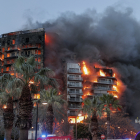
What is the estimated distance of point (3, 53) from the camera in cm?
10469

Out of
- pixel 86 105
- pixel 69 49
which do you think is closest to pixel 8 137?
pixel 86 105

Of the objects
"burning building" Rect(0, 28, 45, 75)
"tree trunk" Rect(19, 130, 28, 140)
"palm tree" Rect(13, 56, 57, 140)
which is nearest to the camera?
"tree trunk" Rect(19, 130, 28, 140)

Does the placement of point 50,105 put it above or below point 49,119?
above

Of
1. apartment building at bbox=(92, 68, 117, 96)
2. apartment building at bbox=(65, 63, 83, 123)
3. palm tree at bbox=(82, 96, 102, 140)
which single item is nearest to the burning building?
apartment building at bbox=(65, 63, 83, 123)

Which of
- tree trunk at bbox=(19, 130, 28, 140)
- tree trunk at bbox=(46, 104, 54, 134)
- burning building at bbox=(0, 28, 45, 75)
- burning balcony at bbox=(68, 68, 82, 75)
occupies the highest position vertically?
burning building at bbox=(0, 28, 45, 75)

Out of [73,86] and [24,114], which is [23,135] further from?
[73,86]

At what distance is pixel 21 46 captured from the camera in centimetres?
9956

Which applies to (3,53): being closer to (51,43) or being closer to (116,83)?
A: (51,43)

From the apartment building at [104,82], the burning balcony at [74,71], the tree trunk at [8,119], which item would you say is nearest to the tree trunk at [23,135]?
the tree trunk at [8,119]

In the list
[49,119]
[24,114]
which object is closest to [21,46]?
[49,119]

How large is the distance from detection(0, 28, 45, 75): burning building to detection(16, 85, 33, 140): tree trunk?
67.0m

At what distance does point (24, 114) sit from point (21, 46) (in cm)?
7459

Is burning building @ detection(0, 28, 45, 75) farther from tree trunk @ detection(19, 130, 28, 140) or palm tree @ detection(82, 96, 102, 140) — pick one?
tree trunk @ detection(19, 130, 28, 140)

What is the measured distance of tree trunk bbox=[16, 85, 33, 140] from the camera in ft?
91.3
